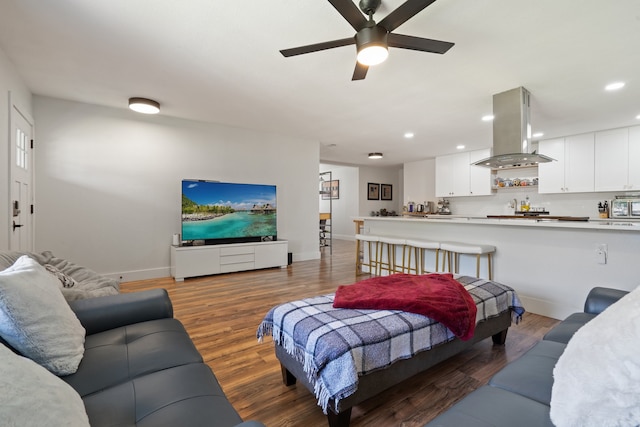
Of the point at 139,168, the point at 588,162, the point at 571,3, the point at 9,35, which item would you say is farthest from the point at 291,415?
the point at 588,162

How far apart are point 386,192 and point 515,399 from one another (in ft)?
29.7

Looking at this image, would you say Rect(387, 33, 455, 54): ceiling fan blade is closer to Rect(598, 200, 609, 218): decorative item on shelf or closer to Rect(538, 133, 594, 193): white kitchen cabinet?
Rect(538, 133, 594, 193): white kitchen cabinet

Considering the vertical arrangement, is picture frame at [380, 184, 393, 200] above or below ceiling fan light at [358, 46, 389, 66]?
below

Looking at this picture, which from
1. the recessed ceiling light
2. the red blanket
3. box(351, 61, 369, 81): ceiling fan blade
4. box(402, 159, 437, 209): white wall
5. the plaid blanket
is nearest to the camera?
the plaid blanket

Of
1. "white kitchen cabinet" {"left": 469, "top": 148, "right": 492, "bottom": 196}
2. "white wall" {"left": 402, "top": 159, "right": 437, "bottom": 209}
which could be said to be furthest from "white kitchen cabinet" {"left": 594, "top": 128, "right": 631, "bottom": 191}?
"white wall" {"left": 402, "top": 159, "right": 437, "bottom": 209}

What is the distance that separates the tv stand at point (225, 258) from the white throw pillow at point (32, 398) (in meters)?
3.69

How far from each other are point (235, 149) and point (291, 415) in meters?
4.37

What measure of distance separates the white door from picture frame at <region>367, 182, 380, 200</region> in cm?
778

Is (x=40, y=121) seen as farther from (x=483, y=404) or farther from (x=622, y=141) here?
(x=622, y=141)

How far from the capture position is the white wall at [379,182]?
9180 mm

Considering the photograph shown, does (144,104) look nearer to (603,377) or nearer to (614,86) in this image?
(603,377)

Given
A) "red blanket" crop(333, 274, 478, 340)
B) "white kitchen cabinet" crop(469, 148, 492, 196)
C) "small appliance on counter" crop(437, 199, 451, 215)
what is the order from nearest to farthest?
"red blanket" crop(333, 274, 478, 340), "white kitchen cabinet" crop(469, 148, 492, 196), "small appliance on counter" crop(437, 199, 451, 215)

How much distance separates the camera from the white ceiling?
2.01 metres

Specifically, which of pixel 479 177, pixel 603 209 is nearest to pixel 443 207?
pixel 479 177
